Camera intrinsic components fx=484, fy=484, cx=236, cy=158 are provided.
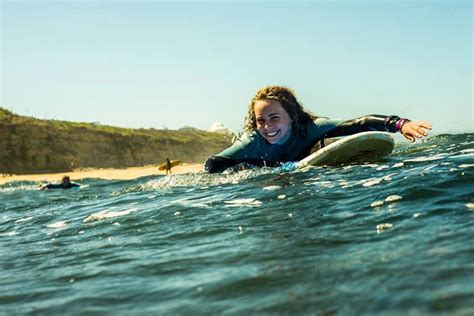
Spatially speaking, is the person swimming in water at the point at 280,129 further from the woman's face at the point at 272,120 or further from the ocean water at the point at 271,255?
the ocean water at the point at 271,255

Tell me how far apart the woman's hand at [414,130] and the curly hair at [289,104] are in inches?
75.0

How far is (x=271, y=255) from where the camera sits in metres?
3.33

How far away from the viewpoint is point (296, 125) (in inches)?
367

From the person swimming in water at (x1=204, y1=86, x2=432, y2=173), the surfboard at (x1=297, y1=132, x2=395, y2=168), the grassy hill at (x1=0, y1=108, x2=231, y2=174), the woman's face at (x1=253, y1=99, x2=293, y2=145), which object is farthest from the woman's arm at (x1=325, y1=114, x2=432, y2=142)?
the grassy hill at (x1=0, y1=108, x2=231, y2=174)

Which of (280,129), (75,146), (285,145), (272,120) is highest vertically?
(75,146)

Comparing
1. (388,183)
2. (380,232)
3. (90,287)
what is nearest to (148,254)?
(90,287)

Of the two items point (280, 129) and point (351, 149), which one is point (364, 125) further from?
point (280, 129)

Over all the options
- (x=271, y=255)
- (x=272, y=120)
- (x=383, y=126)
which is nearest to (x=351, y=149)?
(x=383, y=126)

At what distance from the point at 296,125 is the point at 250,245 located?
5.84m

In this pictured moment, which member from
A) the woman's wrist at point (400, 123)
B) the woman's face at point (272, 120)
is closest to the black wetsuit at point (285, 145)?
the woman's face at point (272, 120)

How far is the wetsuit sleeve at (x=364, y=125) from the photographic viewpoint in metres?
9.06

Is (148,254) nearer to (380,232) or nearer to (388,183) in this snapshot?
(380,232)

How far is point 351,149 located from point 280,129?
54.5 inches

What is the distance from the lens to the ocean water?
2.47 meters
